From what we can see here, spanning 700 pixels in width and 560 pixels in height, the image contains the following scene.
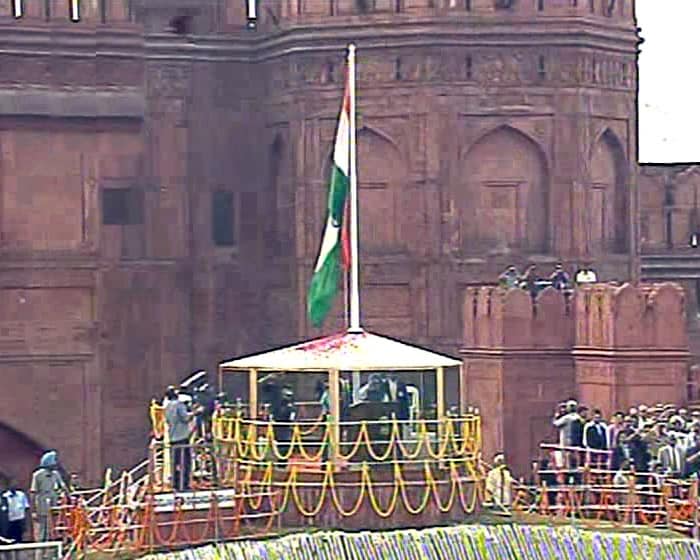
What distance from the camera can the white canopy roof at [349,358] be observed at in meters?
20.7

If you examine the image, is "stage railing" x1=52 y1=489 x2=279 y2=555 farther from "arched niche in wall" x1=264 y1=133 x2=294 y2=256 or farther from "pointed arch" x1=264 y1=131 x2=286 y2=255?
"pointed arch" x1=264 y1=131 x2=286 y2=255

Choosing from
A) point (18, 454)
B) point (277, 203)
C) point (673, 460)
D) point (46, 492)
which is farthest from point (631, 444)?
point (277, 203)

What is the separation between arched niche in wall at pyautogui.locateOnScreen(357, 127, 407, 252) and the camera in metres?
29.5

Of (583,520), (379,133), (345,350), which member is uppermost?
(379,133)

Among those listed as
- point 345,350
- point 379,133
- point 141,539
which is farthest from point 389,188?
point 141,539

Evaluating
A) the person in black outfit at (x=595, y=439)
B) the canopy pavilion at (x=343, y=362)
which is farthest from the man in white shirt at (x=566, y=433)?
the canopy pavilion at (x=343, y=362)

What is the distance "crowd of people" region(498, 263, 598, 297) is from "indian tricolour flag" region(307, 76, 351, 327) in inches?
180

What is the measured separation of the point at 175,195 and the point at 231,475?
9.94 meters

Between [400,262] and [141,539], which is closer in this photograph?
[141,539]

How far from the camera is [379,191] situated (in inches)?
1166

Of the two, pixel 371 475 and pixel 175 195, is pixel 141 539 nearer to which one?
pixel 371 475

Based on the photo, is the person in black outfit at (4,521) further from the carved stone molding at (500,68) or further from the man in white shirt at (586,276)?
the carved stone molding at (500,68)

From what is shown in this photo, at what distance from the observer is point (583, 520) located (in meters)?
21.2

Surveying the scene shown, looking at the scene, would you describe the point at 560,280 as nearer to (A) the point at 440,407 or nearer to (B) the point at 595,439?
(B) the point at 595,439
